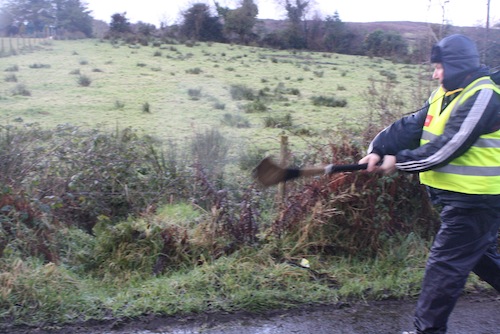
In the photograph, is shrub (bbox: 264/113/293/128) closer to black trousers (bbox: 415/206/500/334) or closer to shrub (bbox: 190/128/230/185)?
shrub (bbox: 190/128/230/185)

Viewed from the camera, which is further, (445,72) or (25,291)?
(25,291)

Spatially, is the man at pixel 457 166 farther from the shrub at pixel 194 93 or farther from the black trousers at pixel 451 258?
the shrub at pixel 194 93

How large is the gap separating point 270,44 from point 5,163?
72.3ft

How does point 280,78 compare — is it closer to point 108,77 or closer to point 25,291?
point 108,77

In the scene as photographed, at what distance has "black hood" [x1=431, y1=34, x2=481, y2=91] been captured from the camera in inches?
132

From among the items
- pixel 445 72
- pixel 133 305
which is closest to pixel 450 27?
pixel 445 72

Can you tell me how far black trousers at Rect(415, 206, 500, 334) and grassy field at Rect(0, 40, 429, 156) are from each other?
2.98 metres

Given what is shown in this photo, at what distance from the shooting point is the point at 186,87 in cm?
1597

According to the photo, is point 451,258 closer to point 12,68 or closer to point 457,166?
point 457,166

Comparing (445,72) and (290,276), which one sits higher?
(445,72)

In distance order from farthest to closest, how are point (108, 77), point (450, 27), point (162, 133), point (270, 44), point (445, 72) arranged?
point (270, 44) → point (108, 77) → point (162, 133) → point (450, 27) → point (445, 72)

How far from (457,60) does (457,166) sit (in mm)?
646

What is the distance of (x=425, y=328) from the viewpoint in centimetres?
350

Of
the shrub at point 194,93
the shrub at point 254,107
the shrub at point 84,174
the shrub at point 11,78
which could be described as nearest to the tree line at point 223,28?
the shrub at point 11,78
